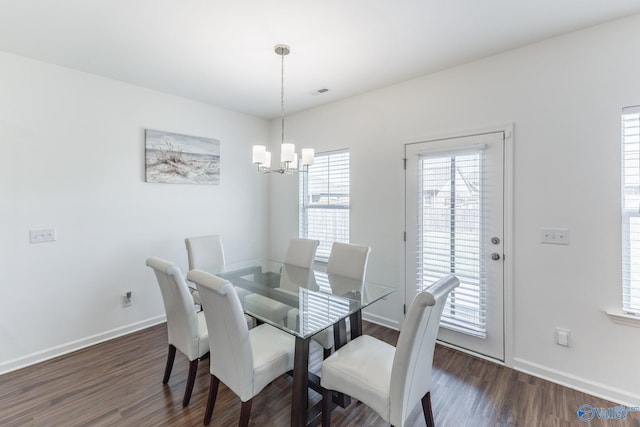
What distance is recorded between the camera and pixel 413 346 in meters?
1.41

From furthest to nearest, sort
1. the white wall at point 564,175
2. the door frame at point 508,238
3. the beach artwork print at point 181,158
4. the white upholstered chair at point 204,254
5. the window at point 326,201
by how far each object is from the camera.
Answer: the window at point 326,201 → the beach artwork print at point 181,158 → the white upholstered chair at point 204,254 → the door frame at point 508,238 → the white wall at point 564,175

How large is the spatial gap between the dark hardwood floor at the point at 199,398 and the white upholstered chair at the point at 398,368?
446 millimetres

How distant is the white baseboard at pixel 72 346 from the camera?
2.52 m

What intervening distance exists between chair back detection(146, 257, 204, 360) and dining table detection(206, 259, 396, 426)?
1.21 feet

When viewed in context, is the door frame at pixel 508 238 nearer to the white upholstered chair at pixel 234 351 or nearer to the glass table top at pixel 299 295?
the glass table top at pixel 299 295

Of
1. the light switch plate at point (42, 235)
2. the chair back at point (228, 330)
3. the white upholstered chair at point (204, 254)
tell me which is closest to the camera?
the chair back at point (228, 330)

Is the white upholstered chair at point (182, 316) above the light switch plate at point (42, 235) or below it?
below

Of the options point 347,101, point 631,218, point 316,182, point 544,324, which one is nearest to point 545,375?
point 544,324

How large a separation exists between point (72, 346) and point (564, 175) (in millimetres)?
4643

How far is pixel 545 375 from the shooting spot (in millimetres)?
2340

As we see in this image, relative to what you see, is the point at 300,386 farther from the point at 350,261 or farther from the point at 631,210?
the point at 631,210

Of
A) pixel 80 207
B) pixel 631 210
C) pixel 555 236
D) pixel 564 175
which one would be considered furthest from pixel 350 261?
pixel 80 207

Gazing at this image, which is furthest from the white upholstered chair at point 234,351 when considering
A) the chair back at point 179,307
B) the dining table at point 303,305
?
the chair back at point 179,307

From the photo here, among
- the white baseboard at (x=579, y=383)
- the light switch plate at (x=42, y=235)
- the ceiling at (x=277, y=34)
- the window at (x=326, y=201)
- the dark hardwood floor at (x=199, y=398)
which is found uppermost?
the ceiling at (x=277, y=34)
